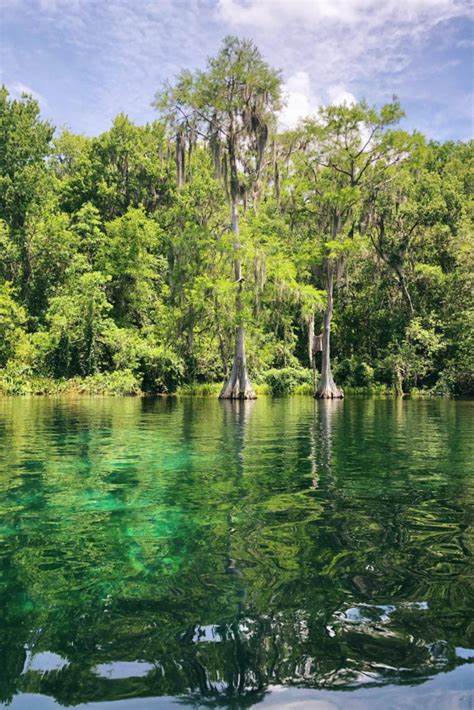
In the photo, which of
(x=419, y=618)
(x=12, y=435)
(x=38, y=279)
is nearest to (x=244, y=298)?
(x=12, y=435)

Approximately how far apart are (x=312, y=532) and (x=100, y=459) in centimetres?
497

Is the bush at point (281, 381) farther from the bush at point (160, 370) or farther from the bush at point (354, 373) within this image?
the bush at point (160, 370)

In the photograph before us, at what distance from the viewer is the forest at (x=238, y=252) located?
28062 mm

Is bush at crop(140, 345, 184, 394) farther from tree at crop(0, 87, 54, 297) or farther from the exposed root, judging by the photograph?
tree at crop(0, 87, 54, 297)

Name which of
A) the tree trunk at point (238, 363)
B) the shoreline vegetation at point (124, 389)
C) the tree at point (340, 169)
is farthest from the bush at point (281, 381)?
the tree trunk at point (238, 363)

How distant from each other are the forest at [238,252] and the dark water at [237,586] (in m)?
21.8

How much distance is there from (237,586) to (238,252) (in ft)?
82.0

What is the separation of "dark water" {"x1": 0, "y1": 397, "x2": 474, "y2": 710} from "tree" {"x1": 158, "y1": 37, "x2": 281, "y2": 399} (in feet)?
72.5

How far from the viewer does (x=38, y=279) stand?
44281 mm

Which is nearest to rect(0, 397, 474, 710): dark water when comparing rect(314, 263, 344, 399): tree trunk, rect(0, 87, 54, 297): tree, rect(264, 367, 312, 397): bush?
rect(314, 263, 344, 399): tree trunk

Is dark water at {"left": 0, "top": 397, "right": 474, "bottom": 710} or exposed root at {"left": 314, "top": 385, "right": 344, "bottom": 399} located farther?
exposed root at {"left": 314, "top": 385, "right": 344, "bottom": 399}

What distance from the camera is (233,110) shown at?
2733 cm

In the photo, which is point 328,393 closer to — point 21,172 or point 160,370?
point 160,370

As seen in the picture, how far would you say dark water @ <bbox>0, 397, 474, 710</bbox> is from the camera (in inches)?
88.9
